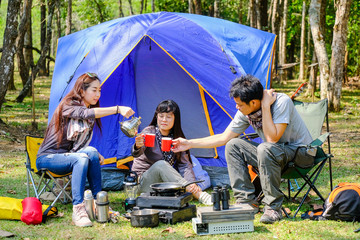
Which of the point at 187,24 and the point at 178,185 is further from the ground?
the point at 187,24

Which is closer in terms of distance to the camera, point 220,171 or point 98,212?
point 98,212

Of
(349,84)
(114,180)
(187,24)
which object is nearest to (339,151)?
(187,24)

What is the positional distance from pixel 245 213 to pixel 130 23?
2.73 m

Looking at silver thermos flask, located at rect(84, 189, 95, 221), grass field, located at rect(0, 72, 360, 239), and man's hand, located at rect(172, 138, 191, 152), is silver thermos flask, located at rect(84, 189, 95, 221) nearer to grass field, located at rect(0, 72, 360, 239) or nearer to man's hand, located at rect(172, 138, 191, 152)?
grass field, located at rect(0, 72, 360, 239)

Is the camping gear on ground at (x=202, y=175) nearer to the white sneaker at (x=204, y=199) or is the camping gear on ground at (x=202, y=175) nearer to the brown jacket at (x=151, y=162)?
the brown jacket at (x=151, y=162)

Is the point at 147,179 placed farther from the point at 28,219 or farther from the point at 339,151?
the point at 339,151

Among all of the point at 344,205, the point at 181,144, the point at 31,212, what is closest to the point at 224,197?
the point at 181,144

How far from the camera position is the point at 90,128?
158 inches

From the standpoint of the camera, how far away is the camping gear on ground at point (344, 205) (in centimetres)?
343

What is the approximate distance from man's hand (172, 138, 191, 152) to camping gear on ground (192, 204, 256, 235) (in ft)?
2.44

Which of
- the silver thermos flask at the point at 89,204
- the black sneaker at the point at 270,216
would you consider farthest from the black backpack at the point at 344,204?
the silver thermos flask at the point at 89,204

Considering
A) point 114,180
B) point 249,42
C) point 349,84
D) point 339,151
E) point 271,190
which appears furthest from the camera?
point 349,84

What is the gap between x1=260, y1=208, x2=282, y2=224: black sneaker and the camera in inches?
138

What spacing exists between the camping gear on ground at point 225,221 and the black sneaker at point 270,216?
0.64 ft
